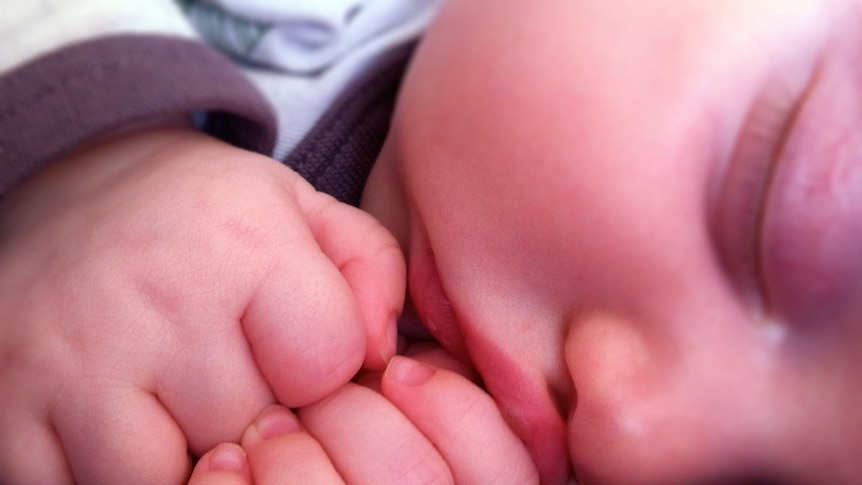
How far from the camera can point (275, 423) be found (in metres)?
0.47

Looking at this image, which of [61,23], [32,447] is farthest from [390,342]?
[61,23]

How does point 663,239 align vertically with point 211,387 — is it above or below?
above

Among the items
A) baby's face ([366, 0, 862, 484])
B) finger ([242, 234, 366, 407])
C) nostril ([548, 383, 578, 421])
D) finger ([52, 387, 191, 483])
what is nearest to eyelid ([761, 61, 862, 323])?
baby's face ([366, 0, 862, 484])

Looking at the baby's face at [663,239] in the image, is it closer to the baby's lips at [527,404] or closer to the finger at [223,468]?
the baby's lips at [527,404]

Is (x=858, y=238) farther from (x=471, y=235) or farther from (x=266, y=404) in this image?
(x=266, y=404)

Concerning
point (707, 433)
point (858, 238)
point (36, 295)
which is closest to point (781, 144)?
point (858, 238)

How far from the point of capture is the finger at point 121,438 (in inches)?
17.9

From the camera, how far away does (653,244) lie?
456mm

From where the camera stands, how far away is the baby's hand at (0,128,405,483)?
0.46m

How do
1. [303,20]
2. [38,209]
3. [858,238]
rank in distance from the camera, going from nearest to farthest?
[858,238] → [38,209] → [303,20]

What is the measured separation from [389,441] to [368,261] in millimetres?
118

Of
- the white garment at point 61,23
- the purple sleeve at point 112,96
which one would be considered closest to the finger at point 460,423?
the purple sleeve at point 112,96

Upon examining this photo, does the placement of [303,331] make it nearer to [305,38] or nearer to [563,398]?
[563,398]

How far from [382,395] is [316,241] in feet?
0.37
